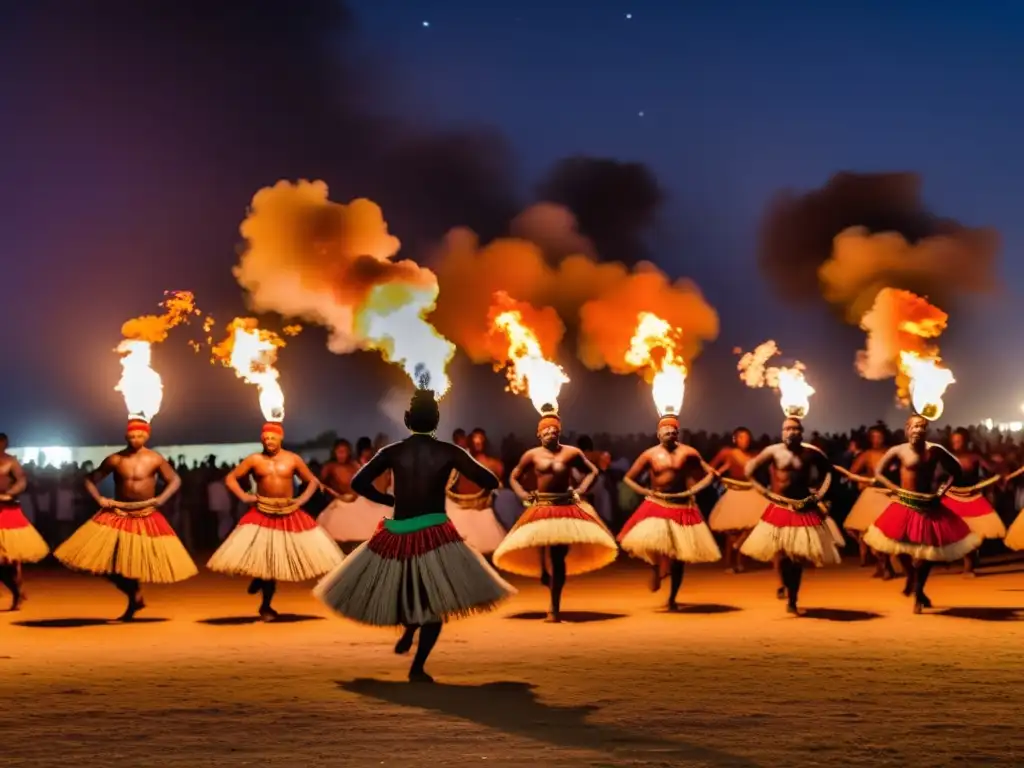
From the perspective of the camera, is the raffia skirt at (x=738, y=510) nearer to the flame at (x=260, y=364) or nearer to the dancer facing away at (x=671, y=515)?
the dancer facing away at (x=671, y=515)

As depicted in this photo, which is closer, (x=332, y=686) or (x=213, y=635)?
(x=332, y=686)

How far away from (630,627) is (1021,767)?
6475 mm

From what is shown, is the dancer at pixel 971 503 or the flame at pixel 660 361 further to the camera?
the dancer at pixel 971 503

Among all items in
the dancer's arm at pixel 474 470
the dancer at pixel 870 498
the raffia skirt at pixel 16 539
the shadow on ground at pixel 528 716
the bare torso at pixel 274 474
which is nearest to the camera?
the shadow on ground at pixel 528 716

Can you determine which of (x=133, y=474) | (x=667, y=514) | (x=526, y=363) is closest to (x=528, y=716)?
(x=667, y=514)

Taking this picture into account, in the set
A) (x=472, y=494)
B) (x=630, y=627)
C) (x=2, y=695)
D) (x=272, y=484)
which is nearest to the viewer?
(x=2, y=695)

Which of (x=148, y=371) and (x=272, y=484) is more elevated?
(x=148, y=371)

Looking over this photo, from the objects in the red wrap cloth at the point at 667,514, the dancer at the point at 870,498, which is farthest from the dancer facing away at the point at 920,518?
the dancer at the point at 870,498

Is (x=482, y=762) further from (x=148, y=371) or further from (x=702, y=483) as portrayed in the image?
(x=148, y=371)

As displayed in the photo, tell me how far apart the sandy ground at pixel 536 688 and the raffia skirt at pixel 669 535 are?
1.99 ft

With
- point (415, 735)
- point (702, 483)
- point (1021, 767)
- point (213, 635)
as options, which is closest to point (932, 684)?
point (1021, 767)

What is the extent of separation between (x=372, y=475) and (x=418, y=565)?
2.97 feet

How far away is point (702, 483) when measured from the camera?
1456 centimetres

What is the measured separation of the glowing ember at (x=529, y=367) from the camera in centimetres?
1532
